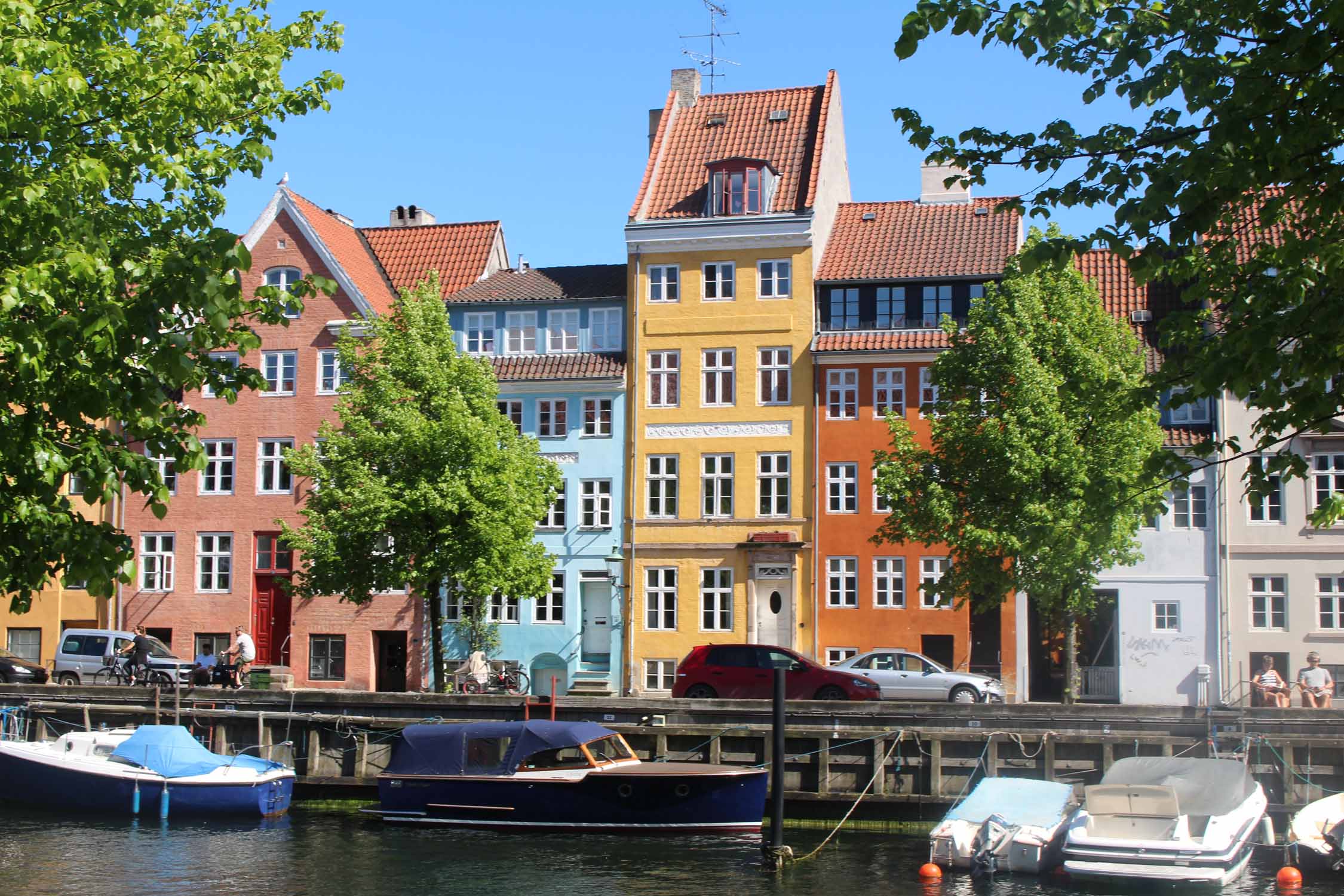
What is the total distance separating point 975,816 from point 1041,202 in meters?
16.3

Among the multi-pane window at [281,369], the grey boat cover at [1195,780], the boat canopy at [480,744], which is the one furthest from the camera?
the multi-pane window at [281,369]

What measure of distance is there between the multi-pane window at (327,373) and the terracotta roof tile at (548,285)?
4.39m

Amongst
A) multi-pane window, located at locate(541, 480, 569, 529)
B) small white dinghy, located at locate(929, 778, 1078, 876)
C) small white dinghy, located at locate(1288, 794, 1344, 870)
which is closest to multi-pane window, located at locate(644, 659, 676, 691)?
multi-pane window, located at locate(541, 480, 569, 529)

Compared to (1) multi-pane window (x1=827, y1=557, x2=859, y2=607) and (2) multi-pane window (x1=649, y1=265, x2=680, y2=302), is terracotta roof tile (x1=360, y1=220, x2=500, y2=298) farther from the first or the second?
(1) multi-pane window (x1=827, y1=557, x2=859, y2=607)

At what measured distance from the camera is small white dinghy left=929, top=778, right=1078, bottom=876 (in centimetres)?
2419

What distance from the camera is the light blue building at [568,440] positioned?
162 ft

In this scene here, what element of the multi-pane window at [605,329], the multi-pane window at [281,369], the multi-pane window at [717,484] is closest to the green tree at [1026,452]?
the multi-pane window at [717,484]

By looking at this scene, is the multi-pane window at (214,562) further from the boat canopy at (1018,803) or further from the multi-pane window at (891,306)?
the boat canopy at (1018,803)

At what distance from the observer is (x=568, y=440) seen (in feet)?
165

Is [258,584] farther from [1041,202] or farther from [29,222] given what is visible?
[1041,202]

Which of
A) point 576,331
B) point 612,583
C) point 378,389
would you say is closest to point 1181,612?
point 612,583

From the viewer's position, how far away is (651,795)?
A: 28.6 metres

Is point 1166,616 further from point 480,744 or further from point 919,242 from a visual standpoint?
point 480,744

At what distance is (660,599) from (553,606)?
142 inches
